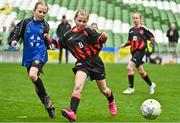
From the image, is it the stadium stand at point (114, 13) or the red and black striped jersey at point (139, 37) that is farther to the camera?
the stadium stand at point (114, 13)

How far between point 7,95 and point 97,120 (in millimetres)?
4937

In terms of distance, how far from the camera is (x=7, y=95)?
50.8ft

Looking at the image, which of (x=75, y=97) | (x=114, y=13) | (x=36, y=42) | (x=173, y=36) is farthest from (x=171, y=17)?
(x=75, y=97)

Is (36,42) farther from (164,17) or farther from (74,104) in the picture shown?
(164,17)

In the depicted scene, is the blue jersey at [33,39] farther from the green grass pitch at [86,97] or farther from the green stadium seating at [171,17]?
the green stadium seating at [171,17]

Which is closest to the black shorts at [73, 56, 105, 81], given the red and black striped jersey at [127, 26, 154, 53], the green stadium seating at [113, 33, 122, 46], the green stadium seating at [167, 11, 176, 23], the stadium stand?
the red and black striped jersey at [127, 26, 154, 53]

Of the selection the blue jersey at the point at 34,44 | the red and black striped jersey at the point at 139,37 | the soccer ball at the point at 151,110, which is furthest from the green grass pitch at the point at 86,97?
the red and black striped jersey at the point at 139,37

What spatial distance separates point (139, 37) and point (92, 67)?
590cm

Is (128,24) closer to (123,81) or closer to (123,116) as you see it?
(123,81)

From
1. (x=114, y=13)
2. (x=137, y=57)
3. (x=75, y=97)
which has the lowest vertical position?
(x=114, y=13)

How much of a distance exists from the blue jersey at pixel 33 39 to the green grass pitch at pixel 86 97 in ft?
3.74

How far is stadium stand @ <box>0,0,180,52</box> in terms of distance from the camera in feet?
118

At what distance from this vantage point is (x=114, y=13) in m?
38.0

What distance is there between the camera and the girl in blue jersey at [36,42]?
1135 centimetres
